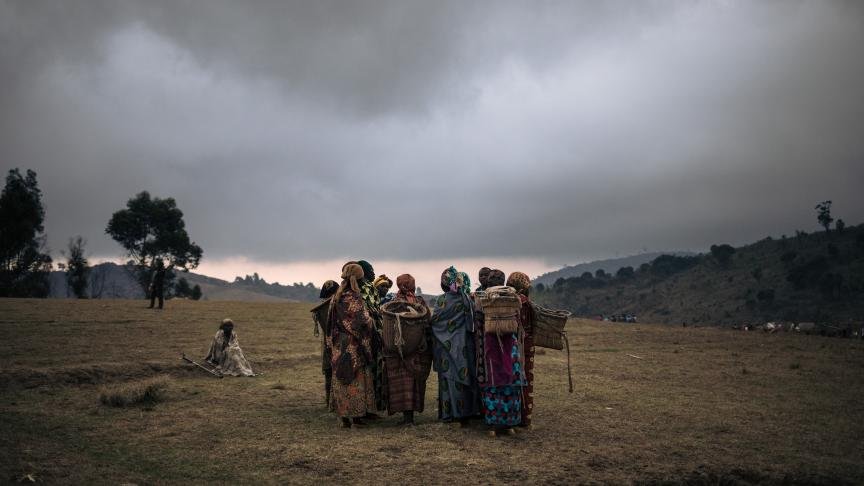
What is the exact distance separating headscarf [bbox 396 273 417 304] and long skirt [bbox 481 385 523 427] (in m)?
2.05

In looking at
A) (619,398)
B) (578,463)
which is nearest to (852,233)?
(619,398)

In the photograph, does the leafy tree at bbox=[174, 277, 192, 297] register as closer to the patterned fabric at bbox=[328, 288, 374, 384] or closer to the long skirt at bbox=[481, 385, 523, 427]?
the patterned fabric at bbox=[328, 288, 374, 384]

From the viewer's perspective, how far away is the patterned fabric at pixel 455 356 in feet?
31.1

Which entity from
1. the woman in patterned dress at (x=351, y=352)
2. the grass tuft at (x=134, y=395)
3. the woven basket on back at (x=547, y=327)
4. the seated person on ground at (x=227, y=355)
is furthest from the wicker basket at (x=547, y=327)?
the seated person on ground at (x=227, y=355)

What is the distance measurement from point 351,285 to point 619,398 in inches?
257

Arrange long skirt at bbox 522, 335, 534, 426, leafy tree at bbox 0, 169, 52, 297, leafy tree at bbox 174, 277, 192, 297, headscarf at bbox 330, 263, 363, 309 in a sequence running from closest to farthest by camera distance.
Result: 1. long skirt at bbox 522, 335, 534, 426
2. headscarf at bbox 330, 263, 363, 309
3. leafy tree at bbox 0, 169, 52, 297
4. leafy tree at bbox 174, 277, 192, 297

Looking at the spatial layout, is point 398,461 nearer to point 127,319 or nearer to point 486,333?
point 486,333

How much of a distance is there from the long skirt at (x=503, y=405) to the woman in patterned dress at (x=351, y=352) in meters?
2.03

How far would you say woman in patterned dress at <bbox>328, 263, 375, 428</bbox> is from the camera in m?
9.55

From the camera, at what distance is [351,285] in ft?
32.4

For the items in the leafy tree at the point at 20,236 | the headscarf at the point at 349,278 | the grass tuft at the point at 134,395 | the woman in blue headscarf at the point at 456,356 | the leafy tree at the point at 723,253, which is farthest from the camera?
the leafy tree at the point at 723,253

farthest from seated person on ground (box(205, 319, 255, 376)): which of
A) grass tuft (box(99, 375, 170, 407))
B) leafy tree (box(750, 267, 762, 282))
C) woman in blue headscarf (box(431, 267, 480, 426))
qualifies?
leafy tree (box(750, 267, 762, 282))

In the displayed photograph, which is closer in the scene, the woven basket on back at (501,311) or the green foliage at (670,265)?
the woven basket on back at (501,311)

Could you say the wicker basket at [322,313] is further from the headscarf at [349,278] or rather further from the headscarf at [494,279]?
the headscarf at [494,279]
